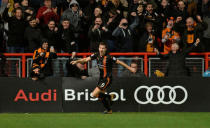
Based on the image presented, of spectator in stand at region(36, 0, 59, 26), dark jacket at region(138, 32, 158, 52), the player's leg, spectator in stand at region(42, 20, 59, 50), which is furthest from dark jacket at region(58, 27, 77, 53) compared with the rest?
dark jacket at region(138, 32, 158, 52)

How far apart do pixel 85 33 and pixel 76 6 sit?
3.27 feet

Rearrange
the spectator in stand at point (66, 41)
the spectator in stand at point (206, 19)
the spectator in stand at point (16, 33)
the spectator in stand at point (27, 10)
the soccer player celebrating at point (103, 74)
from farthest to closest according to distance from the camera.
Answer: the spectator in stand at point (206, 19), the spectator in stand at point (27, 10), the spectator in stand at point (16, 33), the spectator in stand at point (66, 41), the soccer player celebrating at point (103, 74)

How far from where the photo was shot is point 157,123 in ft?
32.7

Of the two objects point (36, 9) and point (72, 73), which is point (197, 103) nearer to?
point (72, 73)

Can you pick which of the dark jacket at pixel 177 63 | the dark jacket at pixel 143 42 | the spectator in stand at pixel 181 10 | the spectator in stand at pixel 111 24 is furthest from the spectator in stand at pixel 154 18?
the dark jacket at pixel 177 63

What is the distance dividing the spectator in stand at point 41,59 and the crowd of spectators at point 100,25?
82cm

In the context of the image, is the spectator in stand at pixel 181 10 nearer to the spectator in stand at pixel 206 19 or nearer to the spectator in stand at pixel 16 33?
the spectator in stand at pixel 206 19

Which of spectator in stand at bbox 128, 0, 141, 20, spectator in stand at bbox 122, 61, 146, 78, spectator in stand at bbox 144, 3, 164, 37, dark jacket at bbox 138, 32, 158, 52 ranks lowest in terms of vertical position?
spectator in stand at bbox 122, 61, 146, 78

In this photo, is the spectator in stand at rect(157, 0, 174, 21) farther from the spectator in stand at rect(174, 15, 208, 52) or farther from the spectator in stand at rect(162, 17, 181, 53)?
the spectator in stand at rect(174, 15, 208, 52)

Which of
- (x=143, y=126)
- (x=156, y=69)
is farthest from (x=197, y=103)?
(x=143, y=126)

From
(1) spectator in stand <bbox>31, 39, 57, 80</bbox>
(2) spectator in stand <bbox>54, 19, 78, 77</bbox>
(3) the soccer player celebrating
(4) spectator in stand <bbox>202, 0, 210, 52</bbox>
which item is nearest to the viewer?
(3) the soccer player celebrating

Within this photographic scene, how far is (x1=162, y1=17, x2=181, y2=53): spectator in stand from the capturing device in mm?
14438

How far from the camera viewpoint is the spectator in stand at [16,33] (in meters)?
14.1

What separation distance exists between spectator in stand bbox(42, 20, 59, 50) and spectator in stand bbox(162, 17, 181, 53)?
3.37m
